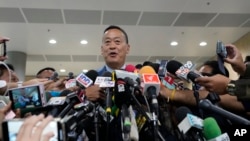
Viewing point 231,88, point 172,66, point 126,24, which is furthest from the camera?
point 126,24

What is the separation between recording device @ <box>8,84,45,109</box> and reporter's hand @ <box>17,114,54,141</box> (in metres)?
0.57

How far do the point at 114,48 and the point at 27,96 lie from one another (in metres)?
0.95

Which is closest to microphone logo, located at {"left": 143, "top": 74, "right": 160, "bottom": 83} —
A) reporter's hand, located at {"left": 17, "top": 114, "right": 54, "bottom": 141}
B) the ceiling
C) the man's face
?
reporter's hand, located at {"left": 17, "top": 114, "right": 54, "bottom": 141}

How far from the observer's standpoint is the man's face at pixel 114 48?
206 cm

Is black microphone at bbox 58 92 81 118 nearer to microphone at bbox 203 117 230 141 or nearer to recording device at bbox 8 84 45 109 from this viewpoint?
recording device at bbox 8 84 45 109

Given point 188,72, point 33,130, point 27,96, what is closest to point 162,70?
point 188,72

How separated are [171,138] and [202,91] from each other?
32cm

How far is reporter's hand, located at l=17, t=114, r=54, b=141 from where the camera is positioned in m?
0.65

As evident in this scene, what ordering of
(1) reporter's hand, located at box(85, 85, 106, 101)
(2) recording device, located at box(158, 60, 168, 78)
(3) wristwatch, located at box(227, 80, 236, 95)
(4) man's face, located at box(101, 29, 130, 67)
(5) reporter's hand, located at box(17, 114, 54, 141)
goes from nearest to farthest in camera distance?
(5) reporter's hand, located at box(17, 114, 54, 141) < (3) wristwatch, located at box(227, 80, 236, 95) < (1) reporter's hand, located at box(85, 85, 106, 101) < (2) recording device, located at box(158, 60, 168, 78) < (4) man's face, located at box(101, 29, 130, 67)

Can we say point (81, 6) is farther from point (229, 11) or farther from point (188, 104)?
point (188, 104)

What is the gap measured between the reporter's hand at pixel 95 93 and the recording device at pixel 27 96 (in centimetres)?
28

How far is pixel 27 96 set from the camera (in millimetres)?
1241

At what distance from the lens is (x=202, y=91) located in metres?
1.64

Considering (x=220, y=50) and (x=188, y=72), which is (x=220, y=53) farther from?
(x=188, y=72)
